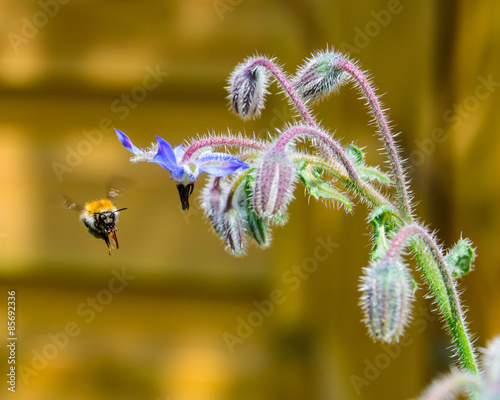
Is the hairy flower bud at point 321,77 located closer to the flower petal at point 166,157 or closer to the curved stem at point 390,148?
the curved stem at point 390,148

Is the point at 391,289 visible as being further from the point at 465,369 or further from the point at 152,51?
the point at 152,51

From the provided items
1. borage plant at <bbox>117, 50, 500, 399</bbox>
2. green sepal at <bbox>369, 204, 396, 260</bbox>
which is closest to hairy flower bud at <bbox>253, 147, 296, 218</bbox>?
borage plant at <bbox>117, 50, 500, 399</bbox>

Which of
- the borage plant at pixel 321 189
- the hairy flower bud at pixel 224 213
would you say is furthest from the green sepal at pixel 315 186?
the hairy flower bud at pixel 224 213

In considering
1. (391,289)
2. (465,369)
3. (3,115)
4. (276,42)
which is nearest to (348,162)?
(391,289)

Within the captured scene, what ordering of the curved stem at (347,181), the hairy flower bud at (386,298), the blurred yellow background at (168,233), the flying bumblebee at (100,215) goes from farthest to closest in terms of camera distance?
the blurred yellow background at (168,233)
the flying bumblebee at (100,215)
the curved stem at (347,181)
the hairy flower bud at (386,298)

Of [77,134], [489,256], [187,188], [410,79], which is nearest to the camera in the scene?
[187,188]

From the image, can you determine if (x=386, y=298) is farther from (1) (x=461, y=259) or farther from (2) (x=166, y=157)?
(2) (x=166, y=157)

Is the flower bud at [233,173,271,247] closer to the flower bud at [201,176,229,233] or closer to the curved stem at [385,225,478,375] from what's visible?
the flower bud at [201,176,229,233]

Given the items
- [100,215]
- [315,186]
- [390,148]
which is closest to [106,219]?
[100,215]
